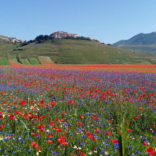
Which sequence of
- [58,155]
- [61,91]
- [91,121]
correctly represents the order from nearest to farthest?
[58,155] → [91,121] → [61,91]

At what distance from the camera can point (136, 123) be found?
7246 mm

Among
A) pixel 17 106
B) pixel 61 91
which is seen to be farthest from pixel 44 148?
pixel 61 91

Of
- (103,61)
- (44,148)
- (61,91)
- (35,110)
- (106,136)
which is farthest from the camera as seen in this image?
(103,61)

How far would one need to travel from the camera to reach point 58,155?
4270mm

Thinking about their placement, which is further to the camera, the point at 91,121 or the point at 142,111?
the point at 142,111

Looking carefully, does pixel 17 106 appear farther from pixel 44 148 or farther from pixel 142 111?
pixel 142 111

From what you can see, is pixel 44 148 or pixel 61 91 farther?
pixel 61 91

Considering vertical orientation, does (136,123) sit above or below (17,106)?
below

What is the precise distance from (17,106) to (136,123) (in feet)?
12.6

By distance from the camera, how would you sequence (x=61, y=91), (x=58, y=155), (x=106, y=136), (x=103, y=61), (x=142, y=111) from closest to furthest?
1. (x=58, y=155)
2. (x=106, y=136)
3. (x=142, y=111)
4. (x=61, y=91)
5. (x=103, y=61)

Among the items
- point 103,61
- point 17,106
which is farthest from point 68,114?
point 103,61

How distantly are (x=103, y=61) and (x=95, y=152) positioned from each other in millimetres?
149504

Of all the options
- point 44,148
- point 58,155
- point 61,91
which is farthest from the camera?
point 61,91

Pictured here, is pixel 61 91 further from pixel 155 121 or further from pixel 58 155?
pixel 58 155
